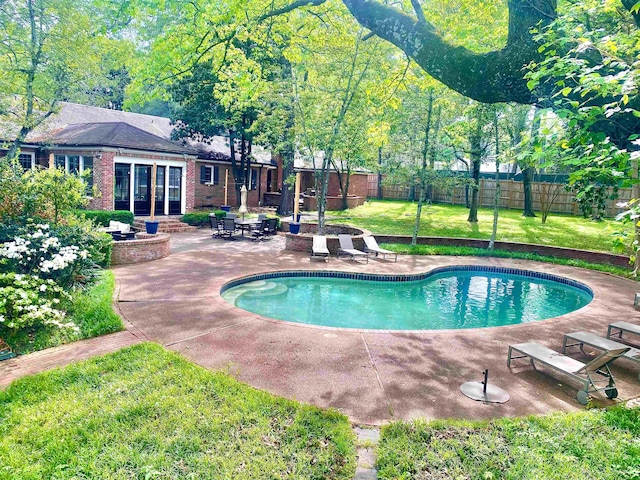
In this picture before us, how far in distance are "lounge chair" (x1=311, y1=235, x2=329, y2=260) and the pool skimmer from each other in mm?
8632

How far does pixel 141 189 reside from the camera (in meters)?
20.8

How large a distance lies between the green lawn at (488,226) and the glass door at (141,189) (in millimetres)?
9002

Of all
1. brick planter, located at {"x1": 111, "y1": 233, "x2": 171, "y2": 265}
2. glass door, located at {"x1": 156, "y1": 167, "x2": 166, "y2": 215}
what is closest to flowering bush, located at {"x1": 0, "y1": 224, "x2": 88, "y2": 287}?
brick planter, located at {"x1": 111, "y1": 233, "x2": 171, "y2": 265}

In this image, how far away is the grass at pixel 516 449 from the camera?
358 centimetres

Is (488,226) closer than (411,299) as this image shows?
No

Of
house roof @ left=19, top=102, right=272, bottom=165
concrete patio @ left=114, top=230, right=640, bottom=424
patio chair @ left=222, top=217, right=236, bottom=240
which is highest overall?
house roof @ left=19, top=102, right=272, bottom=165

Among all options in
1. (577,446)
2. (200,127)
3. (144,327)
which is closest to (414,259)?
(144,327)

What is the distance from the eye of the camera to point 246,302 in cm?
977

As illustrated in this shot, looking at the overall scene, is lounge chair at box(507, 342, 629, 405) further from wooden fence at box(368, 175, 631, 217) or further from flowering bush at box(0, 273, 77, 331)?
wooden fence at box(368, 175, 631, 217)

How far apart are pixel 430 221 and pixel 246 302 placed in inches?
602

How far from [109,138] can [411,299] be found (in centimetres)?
1513

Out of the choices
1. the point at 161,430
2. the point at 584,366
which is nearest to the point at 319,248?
the point at 584,366

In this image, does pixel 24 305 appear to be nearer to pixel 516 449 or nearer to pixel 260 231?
pixel 516 449

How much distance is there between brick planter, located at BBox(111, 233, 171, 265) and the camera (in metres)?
11.5
